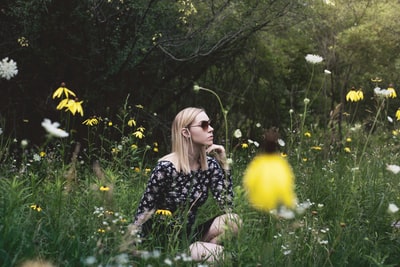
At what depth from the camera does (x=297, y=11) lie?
624 cm

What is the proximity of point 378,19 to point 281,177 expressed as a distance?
24.4ft

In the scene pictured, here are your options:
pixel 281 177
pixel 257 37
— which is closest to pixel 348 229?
pixel 281 177

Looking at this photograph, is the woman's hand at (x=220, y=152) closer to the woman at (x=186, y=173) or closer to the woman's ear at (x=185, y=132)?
the woman at (x=186, y=173)

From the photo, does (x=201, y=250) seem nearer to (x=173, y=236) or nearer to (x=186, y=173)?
(x=173, y=236)

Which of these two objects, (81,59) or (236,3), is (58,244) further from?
(236,3)

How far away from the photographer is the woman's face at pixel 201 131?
114 inches

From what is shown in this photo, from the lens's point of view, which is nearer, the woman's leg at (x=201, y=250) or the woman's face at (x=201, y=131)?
the woman's leg at (x=201, y=250)

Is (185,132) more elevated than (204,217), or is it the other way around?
(185,132)

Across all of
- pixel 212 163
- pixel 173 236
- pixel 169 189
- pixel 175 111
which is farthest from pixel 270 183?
pixel 175 111

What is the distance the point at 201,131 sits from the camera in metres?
2.93

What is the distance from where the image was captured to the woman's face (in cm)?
290

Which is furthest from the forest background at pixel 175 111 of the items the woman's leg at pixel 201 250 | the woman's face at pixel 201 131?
the woman's face at pixel 201 131

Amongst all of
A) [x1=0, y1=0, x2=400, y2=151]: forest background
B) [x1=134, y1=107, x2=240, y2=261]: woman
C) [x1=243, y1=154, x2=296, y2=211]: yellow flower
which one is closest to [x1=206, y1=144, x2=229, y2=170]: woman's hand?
[x1=134, y1=107, x2=240, y2=261]: woman

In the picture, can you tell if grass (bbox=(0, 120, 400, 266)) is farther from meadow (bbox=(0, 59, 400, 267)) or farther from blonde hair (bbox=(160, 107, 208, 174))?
blonde hair (bbox=(160, 107, 208, 174))
